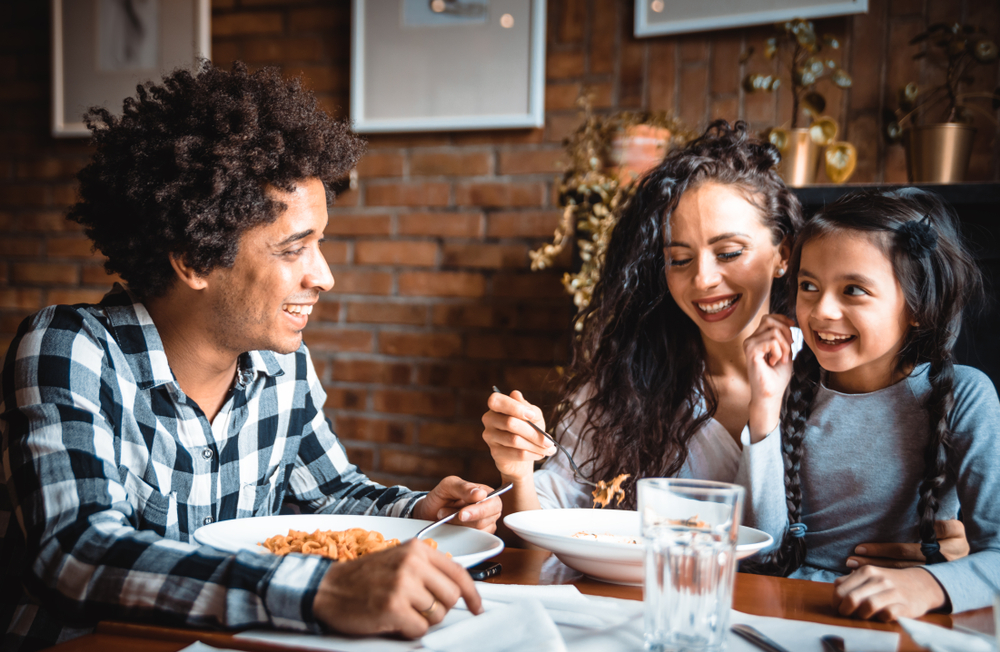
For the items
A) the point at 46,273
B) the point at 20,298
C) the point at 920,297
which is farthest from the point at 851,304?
the point at 20,298

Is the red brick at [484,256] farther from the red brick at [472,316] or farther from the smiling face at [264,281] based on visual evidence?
the smiling face at [264,281]

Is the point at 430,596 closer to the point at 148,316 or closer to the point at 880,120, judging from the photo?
the point at 148,316

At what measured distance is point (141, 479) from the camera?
1.08 m

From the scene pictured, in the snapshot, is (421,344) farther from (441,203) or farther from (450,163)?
(450,163)

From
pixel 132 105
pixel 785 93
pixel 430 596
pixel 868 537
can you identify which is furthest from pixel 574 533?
pixel 785 93

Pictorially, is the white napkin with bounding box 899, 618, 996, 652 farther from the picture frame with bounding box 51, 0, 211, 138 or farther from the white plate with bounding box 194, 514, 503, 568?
the picture frame with bounding box 51, 0, 211, 138

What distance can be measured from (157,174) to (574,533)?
32.7 inches

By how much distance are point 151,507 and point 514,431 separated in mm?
534

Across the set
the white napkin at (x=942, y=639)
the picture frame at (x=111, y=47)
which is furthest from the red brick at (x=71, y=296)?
the white napkin at (x=942, y=639)

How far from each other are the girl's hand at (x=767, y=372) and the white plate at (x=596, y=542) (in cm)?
35

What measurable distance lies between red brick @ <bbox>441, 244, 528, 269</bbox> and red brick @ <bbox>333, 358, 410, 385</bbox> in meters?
0.39

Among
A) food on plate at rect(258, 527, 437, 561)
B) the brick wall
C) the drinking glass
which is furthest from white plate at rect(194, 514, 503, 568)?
the brick wall

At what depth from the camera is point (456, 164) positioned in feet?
8.05

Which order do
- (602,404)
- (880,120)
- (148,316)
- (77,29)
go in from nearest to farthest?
(148,316)
(602,404)
(880,120)
(77,29)
